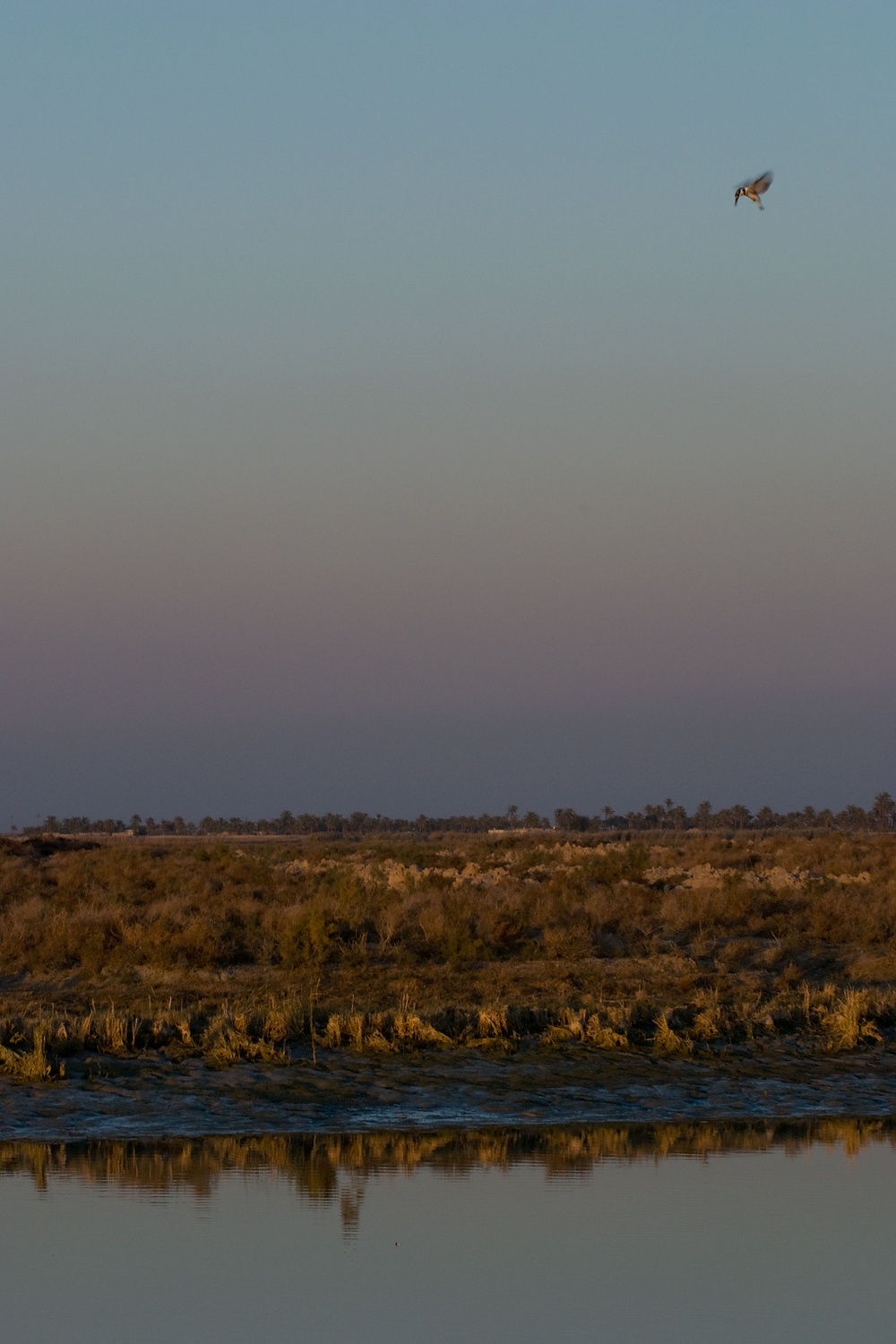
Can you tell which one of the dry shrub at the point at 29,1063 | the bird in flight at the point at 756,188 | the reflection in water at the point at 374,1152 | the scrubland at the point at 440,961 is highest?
the bird in flight at the point at 756,188

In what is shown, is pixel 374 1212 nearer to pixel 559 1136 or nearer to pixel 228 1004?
pixel 559 1136

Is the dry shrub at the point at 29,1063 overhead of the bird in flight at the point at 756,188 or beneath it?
beneath

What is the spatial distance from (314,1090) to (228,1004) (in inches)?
192

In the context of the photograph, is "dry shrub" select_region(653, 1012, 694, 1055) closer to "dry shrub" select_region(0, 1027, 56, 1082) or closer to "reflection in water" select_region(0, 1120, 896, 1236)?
"reflection in water" select_region(0, 1120, 896, 1236)

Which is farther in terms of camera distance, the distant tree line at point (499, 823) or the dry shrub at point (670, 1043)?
the distant tree line at point (499, 823)

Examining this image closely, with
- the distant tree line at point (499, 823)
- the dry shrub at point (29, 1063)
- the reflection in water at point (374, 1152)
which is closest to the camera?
the reflection in water at point (374, 1152)

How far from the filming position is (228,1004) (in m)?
19.4

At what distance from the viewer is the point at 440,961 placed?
25.0 meters

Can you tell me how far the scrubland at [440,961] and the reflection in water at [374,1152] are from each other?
8.65 ft

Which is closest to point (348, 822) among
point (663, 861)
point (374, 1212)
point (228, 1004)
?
point (663, 861)

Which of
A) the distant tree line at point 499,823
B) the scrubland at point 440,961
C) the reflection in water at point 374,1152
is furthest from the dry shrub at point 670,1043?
the distant tree line at point 499,823

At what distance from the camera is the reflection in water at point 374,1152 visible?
1145 cm

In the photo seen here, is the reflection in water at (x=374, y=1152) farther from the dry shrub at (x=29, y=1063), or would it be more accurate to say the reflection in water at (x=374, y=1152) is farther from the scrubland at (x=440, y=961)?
the scrubland at (x=440, y=961)

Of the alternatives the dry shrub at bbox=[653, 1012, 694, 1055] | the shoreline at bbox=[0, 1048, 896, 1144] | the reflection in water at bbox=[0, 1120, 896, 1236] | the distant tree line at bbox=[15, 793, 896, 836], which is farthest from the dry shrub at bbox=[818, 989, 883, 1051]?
the distant tree line at bbox=[15, 793, 896, 836]
